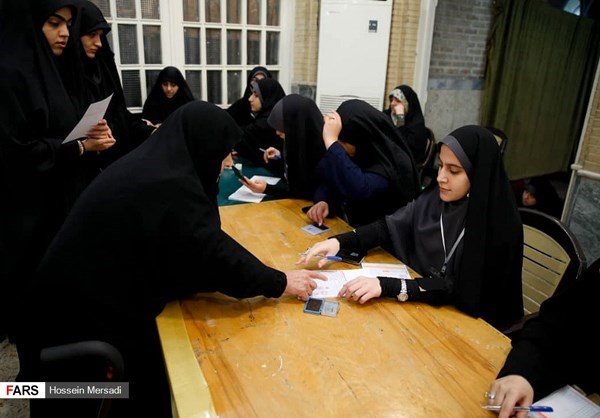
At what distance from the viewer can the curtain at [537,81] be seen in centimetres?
584

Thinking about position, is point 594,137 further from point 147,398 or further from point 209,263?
point 147,398

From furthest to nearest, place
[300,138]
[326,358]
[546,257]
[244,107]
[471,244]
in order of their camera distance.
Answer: [244,107]
[300,138]
[546,257]
[471,244]
[326,358]

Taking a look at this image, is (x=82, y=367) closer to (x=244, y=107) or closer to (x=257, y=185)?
(x=257, y=185)

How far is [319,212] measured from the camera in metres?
2.20

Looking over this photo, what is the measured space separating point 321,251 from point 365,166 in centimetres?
65

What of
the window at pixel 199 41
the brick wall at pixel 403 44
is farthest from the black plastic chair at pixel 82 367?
the brick wall at pixel 403 44

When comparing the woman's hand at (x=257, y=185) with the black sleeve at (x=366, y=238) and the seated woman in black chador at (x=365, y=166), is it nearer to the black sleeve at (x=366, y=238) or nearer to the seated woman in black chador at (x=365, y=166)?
the seated woman in black chador at (x=365, y=166)

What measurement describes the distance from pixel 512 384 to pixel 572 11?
7454 mm

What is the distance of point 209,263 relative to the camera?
1410 mm

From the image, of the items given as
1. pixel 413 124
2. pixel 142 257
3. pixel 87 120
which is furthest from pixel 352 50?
pixel 142 257

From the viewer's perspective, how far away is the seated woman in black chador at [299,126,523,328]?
1.49 metres

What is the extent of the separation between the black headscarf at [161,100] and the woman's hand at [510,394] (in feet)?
12.7

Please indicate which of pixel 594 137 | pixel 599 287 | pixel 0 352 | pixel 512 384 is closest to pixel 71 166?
pixel 0 352

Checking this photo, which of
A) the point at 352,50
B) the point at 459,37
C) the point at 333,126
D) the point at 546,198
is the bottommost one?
the point at 546,198
